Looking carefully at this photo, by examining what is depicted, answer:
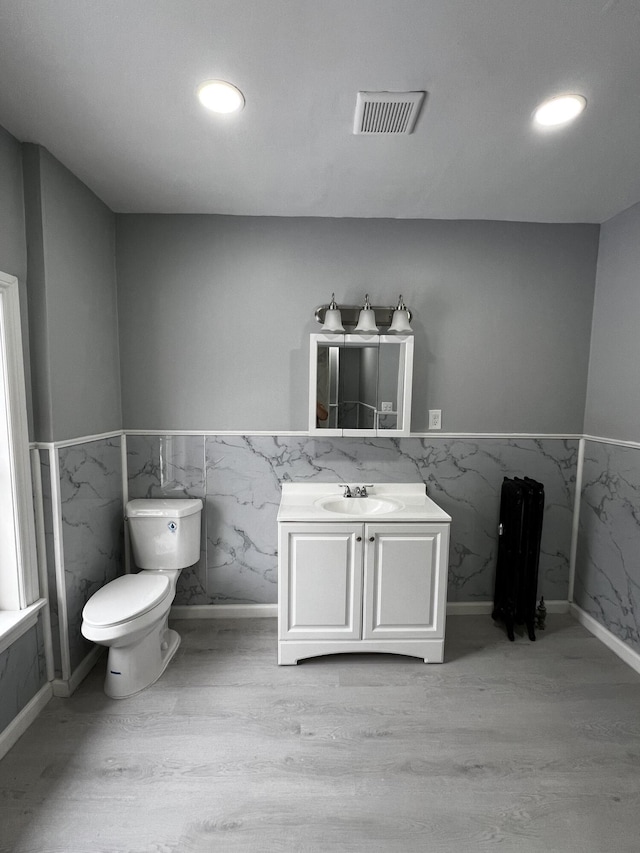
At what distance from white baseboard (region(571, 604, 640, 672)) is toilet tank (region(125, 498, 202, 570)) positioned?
2.46m

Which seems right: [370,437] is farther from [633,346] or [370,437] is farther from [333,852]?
[333,852]

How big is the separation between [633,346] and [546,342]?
0.43 m

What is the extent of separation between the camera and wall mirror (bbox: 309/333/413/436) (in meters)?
2.29

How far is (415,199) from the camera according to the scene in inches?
82.7

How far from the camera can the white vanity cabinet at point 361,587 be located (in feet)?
6.64

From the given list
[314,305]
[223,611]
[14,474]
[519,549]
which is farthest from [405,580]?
[14,474]

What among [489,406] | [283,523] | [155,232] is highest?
[155,232]

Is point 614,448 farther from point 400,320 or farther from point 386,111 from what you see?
point 386,111

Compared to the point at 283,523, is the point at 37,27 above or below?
above

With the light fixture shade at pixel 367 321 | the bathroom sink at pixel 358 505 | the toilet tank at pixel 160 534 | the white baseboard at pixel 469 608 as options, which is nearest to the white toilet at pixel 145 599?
the toilet tank at pixel 160 534

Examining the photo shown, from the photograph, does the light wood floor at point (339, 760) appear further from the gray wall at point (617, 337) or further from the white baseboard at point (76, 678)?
the gray wall at point (617, 337)

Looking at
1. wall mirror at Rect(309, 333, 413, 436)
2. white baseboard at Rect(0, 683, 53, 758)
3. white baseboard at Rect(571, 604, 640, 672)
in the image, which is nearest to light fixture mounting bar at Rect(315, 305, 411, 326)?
wall mirror at Rect(309, 333, 413, 436)

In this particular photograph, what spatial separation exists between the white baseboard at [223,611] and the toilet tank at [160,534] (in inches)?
16.7

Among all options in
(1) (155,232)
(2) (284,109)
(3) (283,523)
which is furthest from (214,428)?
(2) (284,109)
